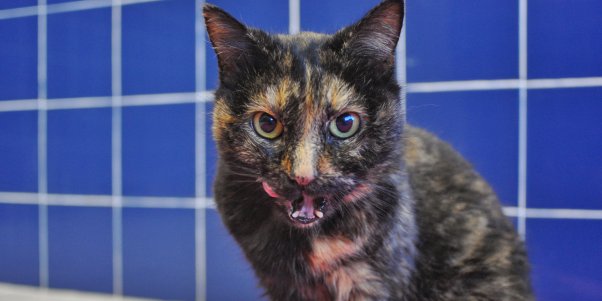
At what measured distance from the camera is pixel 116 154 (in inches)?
60.4

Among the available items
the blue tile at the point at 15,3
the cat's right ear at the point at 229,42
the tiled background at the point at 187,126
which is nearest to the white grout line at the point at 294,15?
the tiled background at the point at 187,126

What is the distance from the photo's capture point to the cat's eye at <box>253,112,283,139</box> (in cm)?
83

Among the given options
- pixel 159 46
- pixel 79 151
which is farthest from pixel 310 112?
pixel 79 151

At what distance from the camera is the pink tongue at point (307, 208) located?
0.80 m

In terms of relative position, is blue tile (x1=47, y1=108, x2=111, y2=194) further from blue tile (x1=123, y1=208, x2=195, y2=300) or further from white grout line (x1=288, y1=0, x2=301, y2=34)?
white grout line (x1=288, y1=0, x2=301, y2=34)

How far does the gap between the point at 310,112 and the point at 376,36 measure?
180 mm

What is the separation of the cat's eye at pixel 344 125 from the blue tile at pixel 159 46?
738mm

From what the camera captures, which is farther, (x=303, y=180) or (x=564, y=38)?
(x=564, y=38)

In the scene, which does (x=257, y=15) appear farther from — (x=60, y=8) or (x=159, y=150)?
(x=60, y=8)

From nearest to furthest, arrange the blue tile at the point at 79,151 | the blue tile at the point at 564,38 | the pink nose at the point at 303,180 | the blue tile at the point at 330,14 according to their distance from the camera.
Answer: the pink nose at the point at 303,180 < the blue tile at the point at 564,38 < the blue tile at the point at 330,14 < the blue tile at the point at 79,151

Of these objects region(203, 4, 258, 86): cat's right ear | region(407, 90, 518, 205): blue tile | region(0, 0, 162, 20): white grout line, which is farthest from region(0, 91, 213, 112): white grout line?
region(407, 90, 518, 205): blue tile

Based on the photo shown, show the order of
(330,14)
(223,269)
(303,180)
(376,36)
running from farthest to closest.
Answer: (223,269)
(330,14)
(376,36)
(303,180)

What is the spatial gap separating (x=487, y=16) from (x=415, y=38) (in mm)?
176

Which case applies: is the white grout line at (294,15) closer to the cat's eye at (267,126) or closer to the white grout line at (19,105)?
the cat's eye at (267,126)
